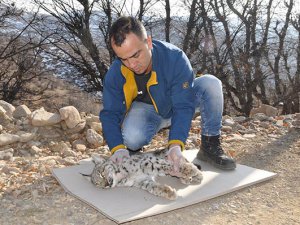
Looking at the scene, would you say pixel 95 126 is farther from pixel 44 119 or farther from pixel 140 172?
pixel 140 172

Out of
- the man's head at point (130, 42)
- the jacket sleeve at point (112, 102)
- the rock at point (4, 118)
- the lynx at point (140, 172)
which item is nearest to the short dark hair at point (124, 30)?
the man's head at point (130, 42)

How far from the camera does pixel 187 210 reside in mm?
2705

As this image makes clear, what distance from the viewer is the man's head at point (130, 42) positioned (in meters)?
2.66

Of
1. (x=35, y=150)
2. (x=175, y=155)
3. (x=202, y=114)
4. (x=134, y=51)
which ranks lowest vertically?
(x=35, y=150)

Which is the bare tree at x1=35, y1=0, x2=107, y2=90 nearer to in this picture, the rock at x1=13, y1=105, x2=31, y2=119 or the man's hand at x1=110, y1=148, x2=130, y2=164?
the rock at x1=13, y1=105, x2=31, y2=119

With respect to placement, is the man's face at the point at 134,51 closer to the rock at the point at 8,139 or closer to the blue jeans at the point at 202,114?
the blue jeans at the point at 202,114

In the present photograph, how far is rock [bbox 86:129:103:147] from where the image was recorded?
4711mm

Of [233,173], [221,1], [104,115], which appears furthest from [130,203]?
[221,1]

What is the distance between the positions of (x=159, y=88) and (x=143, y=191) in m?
0.88

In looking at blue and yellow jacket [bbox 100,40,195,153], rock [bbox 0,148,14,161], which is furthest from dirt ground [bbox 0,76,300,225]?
rock [bbox 0,148,14,161]

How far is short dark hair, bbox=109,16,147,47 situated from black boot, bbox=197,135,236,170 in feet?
4.26

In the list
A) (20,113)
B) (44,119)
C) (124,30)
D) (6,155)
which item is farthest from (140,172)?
(20,113)

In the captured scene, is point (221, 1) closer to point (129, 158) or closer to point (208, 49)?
point (208, 49)

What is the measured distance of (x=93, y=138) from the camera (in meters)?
4.73
